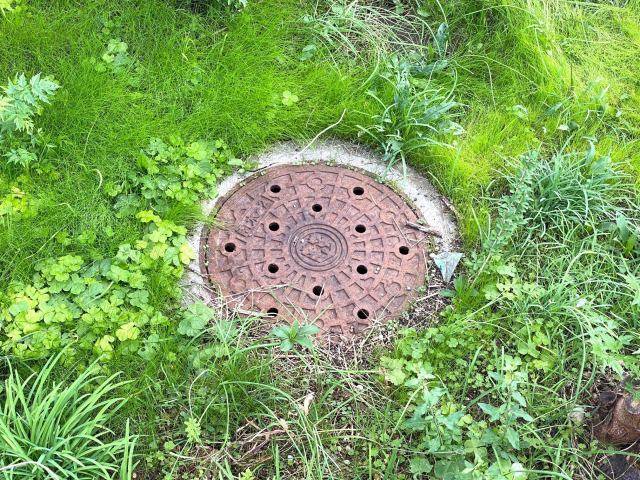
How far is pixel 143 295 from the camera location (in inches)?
95.1

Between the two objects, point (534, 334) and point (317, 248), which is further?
point (317, 248)

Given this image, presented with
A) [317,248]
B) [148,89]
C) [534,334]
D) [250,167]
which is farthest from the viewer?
[148,89]

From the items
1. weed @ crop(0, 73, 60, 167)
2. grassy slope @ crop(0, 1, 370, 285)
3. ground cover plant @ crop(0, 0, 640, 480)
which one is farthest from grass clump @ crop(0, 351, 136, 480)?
weed @ crop(0, 73, 60, 167)

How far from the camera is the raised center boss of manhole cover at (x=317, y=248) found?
2529 mm

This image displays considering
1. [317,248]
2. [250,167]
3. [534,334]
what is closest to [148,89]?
[250,167]

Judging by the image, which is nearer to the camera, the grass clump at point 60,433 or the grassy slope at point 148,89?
the grass clump at point 60,433

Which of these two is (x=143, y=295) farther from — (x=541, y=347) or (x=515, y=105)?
(x=515, y=105)

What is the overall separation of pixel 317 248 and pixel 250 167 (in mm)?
529

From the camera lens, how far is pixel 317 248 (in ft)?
8.69

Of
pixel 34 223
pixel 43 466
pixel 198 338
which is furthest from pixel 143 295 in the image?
pixel 43 466

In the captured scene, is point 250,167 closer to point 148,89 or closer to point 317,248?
point 317,248

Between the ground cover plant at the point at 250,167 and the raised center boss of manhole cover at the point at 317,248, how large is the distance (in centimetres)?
15

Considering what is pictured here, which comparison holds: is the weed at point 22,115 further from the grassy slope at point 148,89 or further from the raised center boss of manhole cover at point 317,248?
the raised center boss of manhole cover at point 317,248

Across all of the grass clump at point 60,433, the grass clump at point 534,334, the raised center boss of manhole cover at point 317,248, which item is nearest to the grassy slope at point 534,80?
the grass clump at point 534,334
